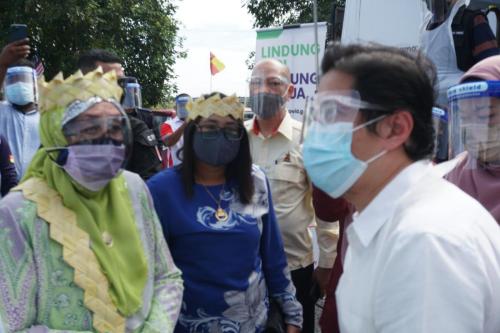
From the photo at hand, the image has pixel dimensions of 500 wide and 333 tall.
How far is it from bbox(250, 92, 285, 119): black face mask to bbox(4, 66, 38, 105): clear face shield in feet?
7.11

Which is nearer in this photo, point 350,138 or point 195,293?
point 350,138

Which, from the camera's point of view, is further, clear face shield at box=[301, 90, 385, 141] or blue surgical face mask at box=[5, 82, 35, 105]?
blue surgical face mask at box=[5, 82, 35, 105]

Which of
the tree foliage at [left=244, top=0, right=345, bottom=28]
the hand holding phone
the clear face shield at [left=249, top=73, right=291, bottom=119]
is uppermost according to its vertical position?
the tree foliage at [left=244, top=0, right=345, bottom=28]

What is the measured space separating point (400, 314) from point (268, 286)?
4.78 feet

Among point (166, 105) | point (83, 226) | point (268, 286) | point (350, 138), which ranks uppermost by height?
point (350, 138)

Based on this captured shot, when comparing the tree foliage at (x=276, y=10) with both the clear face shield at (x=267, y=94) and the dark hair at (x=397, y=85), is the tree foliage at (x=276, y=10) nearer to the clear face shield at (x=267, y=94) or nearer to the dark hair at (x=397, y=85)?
the clear face shield at (x=267, y=94)

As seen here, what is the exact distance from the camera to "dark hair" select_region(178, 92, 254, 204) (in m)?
2.41

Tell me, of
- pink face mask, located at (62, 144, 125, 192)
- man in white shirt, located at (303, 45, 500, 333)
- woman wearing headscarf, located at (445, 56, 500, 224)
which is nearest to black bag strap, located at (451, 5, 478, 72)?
woman wearing headscarf, located at (445, 56, 500, 224)

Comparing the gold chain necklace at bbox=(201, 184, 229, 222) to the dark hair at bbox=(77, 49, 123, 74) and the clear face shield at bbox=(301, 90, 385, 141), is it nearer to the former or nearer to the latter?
the clear face shield at bbox=(301, 90, 385, 141)

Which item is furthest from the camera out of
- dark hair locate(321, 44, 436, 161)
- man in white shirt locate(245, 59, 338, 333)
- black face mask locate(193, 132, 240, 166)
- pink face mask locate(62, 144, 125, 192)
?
man in white shirt locate(245, 59, 338, 333)

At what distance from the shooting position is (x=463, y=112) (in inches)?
80.7

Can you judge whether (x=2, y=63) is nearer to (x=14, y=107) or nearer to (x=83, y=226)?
(x=14, y=107)

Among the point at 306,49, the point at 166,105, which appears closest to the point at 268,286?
the point at 306,49

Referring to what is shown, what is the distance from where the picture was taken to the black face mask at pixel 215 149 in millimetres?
2408
